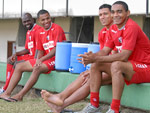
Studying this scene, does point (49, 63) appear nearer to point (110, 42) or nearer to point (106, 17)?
point (106, 17)

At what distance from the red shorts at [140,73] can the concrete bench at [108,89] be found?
0.27ft

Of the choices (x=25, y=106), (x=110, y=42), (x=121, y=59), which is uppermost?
(x=110, y=42)

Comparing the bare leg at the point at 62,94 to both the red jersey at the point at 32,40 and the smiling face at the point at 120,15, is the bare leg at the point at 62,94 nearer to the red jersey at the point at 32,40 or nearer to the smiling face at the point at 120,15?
the smiling face at the point at 120,15

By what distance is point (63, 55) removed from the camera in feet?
19.5

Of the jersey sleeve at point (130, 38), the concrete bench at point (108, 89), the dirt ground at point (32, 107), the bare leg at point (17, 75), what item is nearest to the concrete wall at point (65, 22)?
the concrete bench at point (108, 89)

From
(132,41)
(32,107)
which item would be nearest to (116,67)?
(132,41)

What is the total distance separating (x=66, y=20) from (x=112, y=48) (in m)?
4.11

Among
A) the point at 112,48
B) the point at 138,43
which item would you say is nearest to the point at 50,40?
the point at 112,48

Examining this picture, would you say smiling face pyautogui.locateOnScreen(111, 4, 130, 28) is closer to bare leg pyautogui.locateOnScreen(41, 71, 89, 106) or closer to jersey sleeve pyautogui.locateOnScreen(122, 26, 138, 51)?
jersey sleeve pyautogui.locateOnScreen(122, 26, 138, 51)

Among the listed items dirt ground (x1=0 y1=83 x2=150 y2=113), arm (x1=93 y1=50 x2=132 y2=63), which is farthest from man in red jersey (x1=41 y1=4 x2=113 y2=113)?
arm (x1=93 y1=50 x2=132 y2=63)

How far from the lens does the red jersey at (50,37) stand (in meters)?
6.03

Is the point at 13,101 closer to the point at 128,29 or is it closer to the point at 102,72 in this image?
the point at 102,72

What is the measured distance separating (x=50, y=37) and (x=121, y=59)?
2066 millimetres

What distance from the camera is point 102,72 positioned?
4750 millimetres
